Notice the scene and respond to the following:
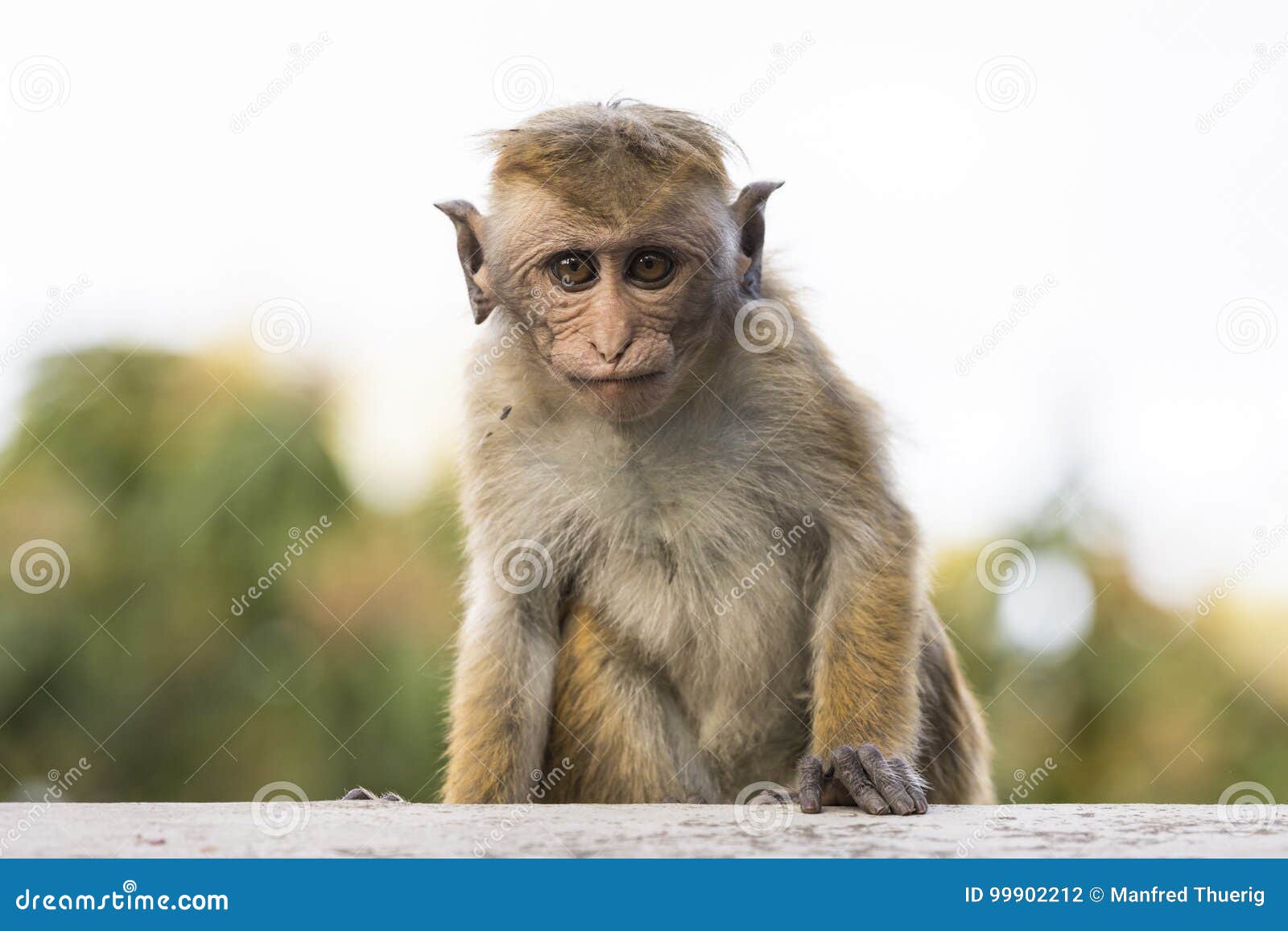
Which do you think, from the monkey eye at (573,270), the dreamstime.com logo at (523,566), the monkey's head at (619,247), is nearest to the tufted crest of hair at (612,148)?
the monkey's head at (619,247)

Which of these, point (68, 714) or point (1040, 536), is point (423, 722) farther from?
point (1040, 536)

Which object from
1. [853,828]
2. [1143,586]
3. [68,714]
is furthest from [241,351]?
[853,828]

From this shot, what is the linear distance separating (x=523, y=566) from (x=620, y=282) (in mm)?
1612

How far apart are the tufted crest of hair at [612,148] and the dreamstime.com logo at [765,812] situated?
254cm

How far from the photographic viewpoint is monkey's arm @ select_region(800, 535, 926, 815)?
18.1 feet

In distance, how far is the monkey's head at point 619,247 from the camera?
532 centimetres

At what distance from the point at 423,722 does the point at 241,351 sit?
5395 millimetres
